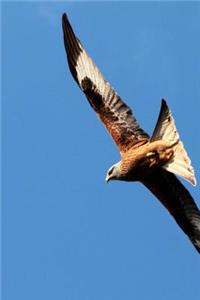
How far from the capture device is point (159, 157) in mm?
12086

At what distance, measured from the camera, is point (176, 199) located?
41.4ft

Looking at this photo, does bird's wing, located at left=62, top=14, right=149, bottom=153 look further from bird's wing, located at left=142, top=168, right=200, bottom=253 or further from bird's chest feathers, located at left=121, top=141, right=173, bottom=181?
bird's wing, located at left=142, top=168, right=200, bottom=253

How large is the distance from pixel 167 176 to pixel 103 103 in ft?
6.35

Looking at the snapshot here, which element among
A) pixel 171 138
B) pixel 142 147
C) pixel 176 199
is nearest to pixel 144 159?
pixel 142 147

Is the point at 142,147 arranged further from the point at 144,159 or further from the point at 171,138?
the point at 171,138

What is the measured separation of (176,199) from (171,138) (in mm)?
1272

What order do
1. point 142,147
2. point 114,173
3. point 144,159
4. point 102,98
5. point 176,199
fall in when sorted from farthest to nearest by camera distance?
1. point 102,98
2. point 176,199
3. point 114,173
4. point 142,147
5. point 144,159

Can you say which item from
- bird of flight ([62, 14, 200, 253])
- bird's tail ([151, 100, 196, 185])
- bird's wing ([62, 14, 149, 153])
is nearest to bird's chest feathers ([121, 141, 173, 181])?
bird of flight ([62, 14, 200, 253])

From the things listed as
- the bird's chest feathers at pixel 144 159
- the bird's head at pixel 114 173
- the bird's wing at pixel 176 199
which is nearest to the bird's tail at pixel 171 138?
the bird's chest feathers at pixel 144 159

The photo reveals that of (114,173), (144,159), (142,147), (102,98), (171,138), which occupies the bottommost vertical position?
(114,173)

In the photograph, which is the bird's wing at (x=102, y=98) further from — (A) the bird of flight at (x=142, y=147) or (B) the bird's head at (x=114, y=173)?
(B) the bird's head at (x=114, y=173)

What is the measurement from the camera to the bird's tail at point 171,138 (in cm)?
1204

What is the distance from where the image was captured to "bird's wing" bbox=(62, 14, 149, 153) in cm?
1256

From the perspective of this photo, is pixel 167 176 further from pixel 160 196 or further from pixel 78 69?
pixel 78 69
